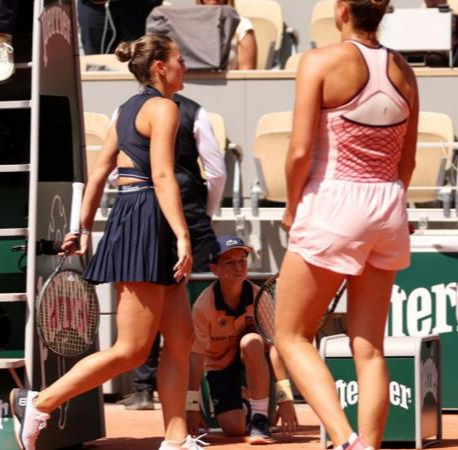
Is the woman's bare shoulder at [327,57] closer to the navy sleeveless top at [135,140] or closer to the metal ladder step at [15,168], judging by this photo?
the navy sleeveless top at [135,140]

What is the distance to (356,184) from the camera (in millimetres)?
5156

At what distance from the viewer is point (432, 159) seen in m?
10.2

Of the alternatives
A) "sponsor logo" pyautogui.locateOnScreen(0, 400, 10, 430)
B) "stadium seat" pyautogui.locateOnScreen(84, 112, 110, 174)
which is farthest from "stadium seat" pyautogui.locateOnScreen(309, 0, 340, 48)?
"sponsor logo" pyautogui.locateOnScreen(0, 400, 10, 430)

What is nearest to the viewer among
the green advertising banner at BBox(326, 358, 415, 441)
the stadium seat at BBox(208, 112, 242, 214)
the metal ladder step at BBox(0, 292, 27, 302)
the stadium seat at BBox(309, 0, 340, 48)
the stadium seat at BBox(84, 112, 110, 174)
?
the metal ladder step at BBox(0, 292, 27, 302)

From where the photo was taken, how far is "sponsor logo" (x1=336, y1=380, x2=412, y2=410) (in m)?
6.90

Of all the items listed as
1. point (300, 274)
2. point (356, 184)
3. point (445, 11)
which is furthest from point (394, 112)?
point (445, 11)

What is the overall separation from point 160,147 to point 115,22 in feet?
21.3

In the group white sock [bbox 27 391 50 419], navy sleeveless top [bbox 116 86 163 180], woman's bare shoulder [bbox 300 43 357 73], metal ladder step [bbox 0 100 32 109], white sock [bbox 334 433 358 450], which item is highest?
woman's bare shoulder [bbox 300 43 357 73]

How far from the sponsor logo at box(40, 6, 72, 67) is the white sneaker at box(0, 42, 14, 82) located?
18cm

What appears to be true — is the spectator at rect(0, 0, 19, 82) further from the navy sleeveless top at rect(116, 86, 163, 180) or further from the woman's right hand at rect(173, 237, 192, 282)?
the woman's right hand at rect(173, 237, 192, 282)

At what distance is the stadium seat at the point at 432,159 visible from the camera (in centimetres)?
1002

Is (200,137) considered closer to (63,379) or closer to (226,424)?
(226,424)

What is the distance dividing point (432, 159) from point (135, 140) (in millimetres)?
4557

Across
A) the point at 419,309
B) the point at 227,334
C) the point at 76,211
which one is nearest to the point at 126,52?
the point at 76,211
